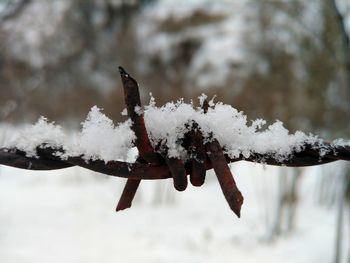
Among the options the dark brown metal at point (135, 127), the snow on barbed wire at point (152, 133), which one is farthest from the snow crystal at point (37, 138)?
the dark brown metal at point (135, 127)

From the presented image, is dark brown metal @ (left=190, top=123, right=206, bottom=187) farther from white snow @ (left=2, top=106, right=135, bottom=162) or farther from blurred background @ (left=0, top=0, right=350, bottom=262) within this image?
blurred background @ (left=0, top=0, right=350, bottom=262)

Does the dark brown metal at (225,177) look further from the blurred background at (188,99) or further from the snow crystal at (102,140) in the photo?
the blurred background at (188,99)

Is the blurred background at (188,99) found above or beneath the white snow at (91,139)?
above

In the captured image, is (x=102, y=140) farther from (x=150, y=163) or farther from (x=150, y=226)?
(x=150, y=226)

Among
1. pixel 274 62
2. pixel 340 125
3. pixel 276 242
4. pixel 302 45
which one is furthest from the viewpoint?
pixel 274 62

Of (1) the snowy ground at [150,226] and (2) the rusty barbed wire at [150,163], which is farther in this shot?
(1) the snowy ground at [150,226]

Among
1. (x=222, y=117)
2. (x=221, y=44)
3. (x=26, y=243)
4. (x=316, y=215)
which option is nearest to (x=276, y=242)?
(x=316, y=215)

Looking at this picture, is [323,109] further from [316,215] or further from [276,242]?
[316,215]

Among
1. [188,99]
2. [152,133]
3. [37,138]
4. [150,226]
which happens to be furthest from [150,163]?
[188,99]
